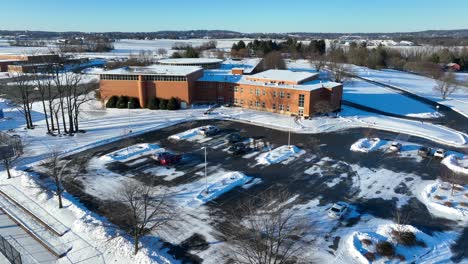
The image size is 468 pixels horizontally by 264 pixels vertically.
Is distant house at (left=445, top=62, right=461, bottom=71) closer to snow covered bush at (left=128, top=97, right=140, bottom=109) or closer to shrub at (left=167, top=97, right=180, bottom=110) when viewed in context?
shrub at (left=167, top=97, right=180, bottom=110)

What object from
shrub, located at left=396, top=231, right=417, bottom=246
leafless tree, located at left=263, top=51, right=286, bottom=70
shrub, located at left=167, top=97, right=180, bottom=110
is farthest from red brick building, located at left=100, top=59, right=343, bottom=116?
leafless tree, located at left=263, top=51, right=286, bottom=70

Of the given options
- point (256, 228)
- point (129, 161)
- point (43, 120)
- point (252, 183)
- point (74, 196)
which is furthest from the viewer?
point (43, 120)

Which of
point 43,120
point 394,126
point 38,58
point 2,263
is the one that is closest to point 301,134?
point 394,126

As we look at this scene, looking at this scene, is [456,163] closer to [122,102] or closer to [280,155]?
[280,155]

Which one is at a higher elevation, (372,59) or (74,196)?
(372,59)

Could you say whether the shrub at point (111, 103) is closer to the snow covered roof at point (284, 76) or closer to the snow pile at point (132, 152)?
the snow pile at point (132, 152)

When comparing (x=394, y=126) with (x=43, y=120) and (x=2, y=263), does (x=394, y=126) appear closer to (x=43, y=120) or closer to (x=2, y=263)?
(x=2, y=263)

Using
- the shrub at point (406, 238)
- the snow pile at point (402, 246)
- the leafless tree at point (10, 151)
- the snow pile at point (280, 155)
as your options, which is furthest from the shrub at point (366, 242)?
the leafless tree at point (10, 151)

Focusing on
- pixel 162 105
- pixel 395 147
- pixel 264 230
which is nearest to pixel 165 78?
pixel 162 105
